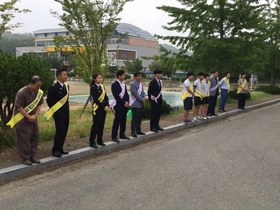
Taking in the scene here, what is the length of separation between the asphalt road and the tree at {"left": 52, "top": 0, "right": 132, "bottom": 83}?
7.62 m

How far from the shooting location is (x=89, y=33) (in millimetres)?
14758

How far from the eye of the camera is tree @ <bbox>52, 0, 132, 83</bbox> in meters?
14.1

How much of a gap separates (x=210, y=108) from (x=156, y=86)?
4253 mm

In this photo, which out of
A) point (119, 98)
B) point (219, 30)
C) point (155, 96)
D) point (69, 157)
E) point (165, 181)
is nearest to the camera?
point (165, 181)

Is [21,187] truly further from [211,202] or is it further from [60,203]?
[211,202]

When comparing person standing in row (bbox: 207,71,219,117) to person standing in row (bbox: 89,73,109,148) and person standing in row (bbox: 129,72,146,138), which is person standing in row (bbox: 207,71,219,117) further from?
person standing in row (bbox: 89,73,109,148)

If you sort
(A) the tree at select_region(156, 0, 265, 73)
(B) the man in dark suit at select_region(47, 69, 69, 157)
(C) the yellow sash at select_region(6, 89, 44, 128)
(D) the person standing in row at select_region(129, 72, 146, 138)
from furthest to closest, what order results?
(A) the tree at select_region(156, 0, 265, 73)
(D) the person standing in row at select_region(129, 72, 146, 138)
(B) the man in dark suit at select_region(47, 69, 69, 157)
(C) the yellow sash at select_region(6, 89, 44, 128)

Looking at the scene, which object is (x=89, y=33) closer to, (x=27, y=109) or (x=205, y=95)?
(x=205, y=95)

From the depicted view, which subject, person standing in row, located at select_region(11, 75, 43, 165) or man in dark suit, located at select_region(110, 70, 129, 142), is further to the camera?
man in dark suit, located at select_region(110, 70, 129, 142)

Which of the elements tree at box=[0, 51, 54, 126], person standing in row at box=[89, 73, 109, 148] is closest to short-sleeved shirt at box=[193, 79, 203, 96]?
person standing in row at box=[89, 73, 109, 148]

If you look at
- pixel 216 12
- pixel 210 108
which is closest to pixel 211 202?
pixel 210 108

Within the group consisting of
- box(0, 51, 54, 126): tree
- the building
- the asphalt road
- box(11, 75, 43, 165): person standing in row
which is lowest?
the asphalt road

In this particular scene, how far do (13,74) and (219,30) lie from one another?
1311 cm

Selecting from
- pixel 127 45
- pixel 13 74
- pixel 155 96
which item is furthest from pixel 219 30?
pixel 127 45
